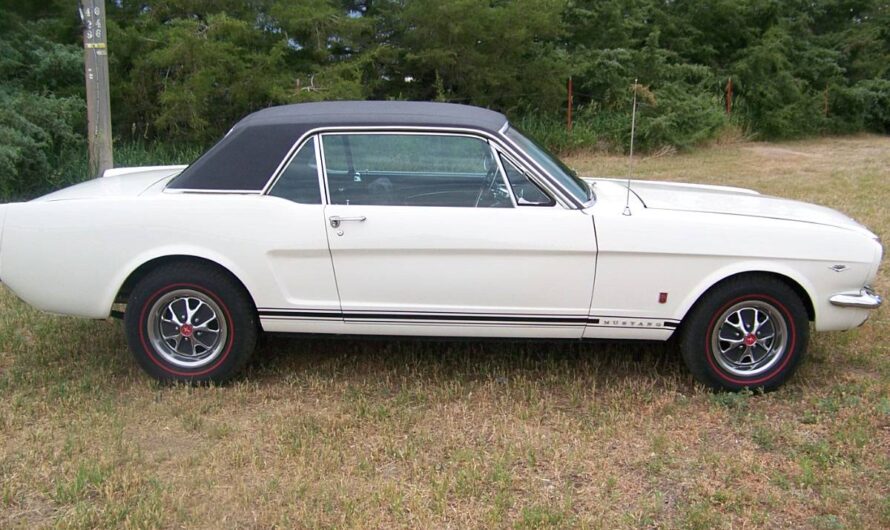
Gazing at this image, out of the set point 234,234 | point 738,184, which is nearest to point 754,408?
point 234,234

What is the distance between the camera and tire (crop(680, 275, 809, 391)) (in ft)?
13.7

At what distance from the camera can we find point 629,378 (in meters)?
4.53

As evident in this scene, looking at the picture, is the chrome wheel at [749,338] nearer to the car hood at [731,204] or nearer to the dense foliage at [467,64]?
the car hood at [731,204]

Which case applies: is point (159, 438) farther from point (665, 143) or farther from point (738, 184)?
point (665, 143)

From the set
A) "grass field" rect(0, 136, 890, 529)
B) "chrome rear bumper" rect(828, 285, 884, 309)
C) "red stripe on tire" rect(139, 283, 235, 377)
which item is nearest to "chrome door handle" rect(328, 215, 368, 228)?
"red stripe on tire" rect(139, 283, 235, 377)

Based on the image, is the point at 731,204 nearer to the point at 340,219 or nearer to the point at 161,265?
the point at 340,219

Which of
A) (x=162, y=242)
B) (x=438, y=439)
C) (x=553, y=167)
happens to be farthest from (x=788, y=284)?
(x=162, y=242)

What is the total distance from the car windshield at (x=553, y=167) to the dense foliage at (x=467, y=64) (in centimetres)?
575

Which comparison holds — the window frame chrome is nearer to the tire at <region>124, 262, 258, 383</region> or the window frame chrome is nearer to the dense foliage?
the tire at <region>124, 262, 258, 383</region>

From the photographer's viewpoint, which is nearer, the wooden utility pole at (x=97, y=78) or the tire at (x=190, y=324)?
the tire at (x=190, y=324)

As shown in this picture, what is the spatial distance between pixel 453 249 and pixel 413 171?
55 cm

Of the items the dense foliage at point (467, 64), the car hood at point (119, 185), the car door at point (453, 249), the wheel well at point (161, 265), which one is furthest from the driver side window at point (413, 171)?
the dense foliage at point (467, 64)

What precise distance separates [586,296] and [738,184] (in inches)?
317

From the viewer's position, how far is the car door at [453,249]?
163 inches
